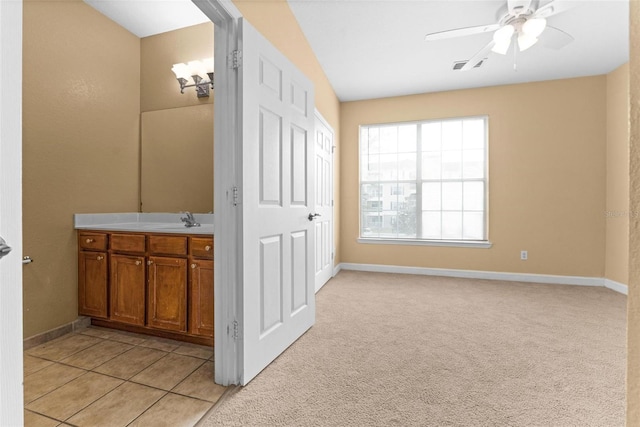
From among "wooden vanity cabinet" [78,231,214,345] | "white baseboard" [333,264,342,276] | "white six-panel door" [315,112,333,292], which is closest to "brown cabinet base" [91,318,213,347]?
"wooden vanity cabinet" [78,231,214,345]

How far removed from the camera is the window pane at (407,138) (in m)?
4.58

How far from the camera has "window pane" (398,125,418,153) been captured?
4.58 metres

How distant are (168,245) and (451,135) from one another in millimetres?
3943

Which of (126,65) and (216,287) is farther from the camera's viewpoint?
(126,65)

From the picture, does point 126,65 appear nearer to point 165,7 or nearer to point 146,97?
point 146,97

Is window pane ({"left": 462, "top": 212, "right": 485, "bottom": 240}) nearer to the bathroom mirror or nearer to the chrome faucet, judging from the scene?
the bathroom mirror

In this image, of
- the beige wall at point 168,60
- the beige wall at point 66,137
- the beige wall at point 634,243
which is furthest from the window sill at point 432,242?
the beige wall at point 634,243

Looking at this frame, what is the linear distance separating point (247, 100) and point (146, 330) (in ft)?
6.30

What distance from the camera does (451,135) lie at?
441 centimetres

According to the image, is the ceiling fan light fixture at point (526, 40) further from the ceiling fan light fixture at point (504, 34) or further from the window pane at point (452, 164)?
the window pane at point (452, 164)

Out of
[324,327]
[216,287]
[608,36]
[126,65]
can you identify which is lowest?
[324,327]

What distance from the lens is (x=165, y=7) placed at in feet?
8.84
